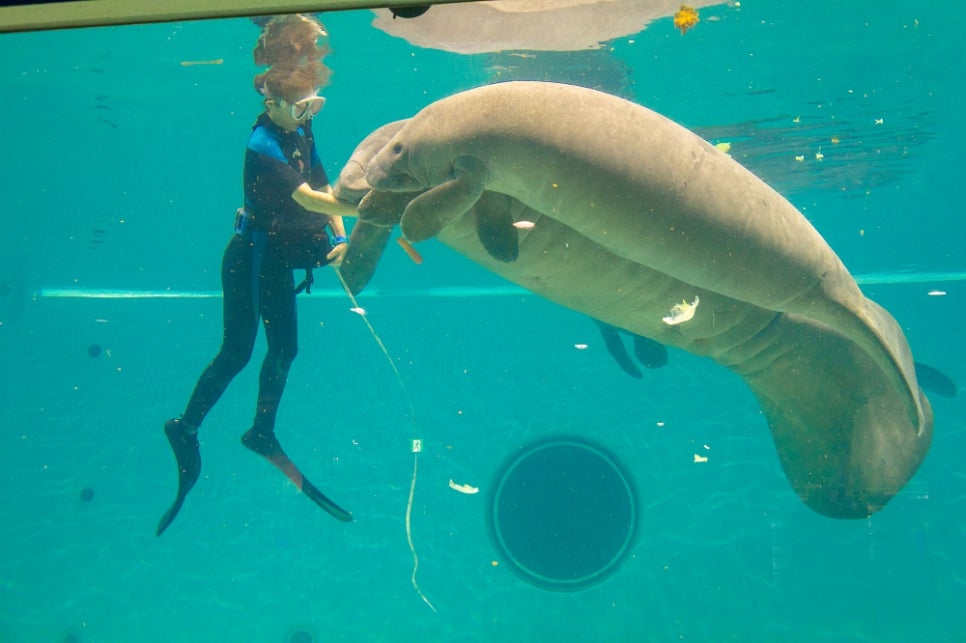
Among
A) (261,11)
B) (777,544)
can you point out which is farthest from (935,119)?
(261,11)

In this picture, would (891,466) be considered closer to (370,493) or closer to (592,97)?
(592,97)

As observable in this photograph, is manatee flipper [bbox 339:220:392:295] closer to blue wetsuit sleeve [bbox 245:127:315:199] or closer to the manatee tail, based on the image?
blue wetsuit sleeve [bbox 245:127:315:199]

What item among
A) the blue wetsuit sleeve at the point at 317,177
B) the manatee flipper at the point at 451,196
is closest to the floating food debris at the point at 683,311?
the manatee flipper at the point at 451,196

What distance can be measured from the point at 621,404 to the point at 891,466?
16.3 ft

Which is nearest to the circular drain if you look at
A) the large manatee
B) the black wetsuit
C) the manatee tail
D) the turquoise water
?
the turquoise water

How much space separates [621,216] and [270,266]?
314 cm

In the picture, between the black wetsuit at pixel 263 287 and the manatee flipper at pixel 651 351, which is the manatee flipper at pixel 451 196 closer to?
the black wetsuit at pixel 263 287

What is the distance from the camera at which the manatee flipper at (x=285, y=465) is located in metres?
4.70

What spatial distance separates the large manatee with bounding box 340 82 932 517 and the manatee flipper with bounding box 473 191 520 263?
0.01m

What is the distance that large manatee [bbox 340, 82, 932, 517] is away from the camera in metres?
2.87

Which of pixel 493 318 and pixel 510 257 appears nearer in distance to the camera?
pixel 510 257

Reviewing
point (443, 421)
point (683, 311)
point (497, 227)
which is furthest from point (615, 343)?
point (443, 421)

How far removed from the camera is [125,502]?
9.91 metres

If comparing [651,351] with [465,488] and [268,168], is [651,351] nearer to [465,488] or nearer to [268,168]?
[268,168]
